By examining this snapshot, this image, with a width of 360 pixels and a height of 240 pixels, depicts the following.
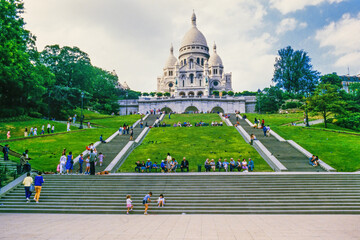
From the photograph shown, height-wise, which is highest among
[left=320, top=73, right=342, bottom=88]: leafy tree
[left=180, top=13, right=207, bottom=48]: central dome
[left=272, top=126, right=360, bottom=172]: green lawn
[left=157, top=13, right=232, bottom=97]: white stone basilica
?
[left=180, top=13, right=207, bottom=48]: central dome

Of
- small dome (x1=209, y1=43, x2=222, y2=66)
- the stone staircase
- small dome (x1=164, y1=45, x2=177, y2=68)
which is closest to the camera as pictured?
the stone staircase

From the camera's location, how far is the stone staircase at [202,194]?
1162 cm

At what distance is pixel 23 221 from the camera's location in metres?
9.39

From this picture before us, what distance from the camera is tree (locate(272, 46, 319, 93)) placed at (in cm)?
7094

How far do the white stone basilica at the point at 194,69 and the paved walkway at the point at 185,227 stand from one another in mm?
71645

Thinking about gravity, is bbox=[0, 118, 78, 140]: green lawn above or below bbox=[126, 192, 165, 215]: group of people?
above

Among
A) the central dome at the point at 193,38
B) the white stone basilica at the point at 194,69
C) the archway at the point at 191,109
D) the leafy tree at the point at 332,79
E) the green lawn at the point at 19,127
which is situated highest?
the central dome at the point at 193,38

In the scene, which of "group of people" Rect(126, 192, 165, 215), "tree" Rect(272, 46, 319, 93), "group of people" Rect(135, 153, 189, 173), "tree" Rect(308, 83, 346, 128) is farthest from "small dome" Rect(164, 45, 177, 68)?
"group of people" Rect(126, 192, 165, 215)

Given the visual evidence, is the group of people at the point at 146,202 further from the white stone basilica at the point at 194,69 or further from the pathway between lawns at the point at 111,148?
the white stone basilica at the point at 194,69

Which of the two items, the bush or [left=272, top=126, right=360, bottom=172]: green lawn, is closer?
[left=272, top=126, right=360, bottom=172]: green lawn

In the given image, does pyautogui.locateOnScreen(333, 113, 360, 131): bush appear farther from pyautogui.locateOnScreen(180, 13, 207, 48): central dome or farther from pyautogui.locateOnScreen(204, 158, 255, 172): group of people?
pyautogui.locateOnScreen(180, 13, 207, 48): central dome

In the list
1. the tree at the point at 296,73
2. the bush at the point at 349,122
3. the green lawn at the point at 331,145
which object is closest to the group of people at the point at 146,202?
the green lawn at the point at 331,145

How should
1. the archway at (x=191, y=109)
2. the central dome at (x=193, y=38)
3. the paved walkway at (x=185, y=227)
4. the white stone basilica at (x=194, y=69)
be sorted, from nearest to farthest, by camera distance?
the paved walkway at (x=185, y=227)
the archway at (x=191, y=109)
the white stone basilica at (x=194, y=69)
the central dome at (x=193, y=38)

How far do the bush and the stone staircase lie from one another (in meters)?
24.6
